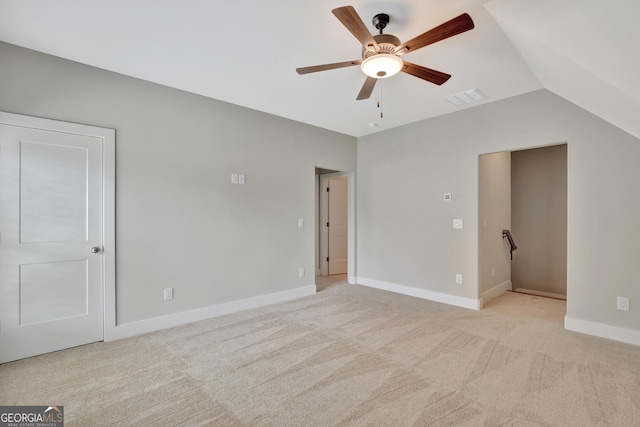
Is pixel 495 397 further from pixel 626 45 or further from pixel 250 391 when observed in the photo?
pixel 626 45

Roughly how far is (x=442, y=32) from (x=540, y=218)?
4779 millimetres

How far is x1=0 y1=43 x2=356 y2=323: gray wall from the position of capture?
277 centimetres

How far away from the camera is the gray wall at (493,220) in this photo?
411 cm

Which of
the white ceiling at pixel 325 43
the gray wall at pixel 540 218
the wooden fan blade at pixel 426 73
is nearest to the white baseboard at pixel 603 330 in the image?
the white ceiling at pixel 325 43

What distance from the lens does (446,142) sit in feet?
13.8

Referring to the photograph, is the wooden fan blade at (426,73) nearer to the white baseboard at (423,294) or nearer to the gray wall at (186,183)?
the gray wall at (186,183)

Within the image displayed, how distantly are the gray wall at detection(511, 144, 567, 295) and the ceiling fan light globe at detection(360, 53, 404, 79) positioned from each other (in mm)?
4384

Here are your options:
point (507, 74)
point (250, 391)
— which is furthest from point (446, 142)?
point (250, 391)

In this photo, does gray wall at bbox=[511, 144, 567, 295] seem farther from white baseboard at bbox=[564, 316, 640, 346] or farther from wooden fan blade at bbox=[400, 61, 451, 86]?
wooden fan blade at bbox=[400, 61, 451, 86]

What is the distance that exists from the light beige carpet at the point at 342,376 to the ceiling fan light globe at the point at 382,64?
2.40m

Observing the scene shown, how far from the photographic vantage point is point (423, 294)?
445cm

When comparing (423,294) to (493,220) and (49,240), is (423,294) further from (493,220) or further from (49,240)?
(49,240)

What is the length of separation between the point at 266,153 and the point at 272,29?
2067 mm

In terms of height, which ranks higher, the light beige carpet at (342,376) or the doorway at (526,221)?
the doorway at (526,221)
